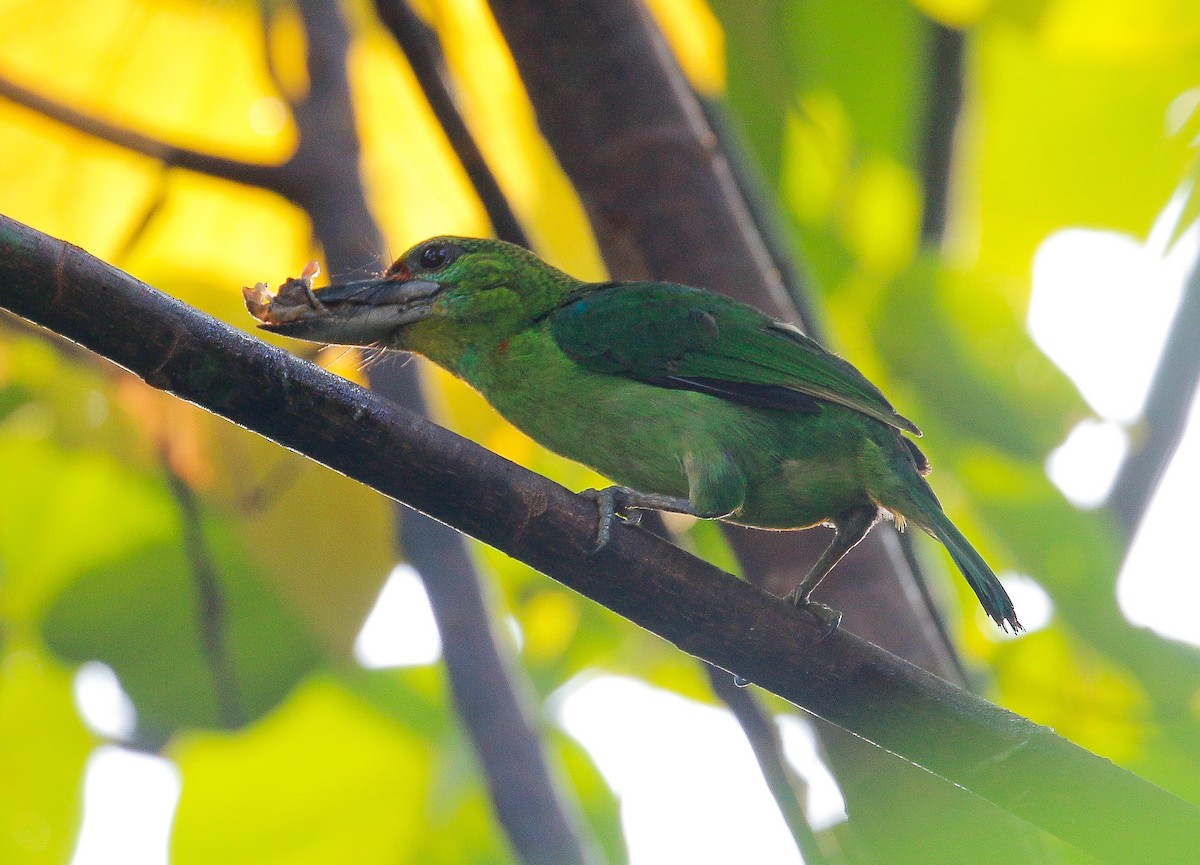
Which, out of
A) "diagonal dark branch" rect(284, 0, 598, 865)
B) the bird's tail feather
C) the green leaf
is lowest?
the green leaf

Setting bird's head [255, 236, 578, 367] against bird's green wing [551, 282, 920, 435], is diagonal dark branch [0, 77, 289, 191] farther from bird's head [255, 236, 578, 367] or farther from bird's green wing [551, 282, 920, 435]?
bird's green wing [551, 282, 920, 435]

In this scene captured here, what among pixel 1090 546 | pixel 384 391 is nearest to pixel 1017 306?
pixel 1090 546

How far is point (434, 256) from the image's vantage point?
3.66m

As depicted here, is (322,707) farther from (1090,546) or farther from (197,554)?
(1090,546)

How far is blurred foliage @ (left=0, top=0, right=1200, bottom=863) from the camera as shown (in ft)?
10.2

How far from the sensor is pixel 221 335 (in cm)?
194

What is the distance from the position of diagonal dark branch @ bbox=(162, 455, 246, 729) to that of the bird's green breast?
897 mm

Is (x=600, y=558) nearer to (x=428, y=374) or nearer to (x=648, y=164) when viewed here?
(x=648, y=164)

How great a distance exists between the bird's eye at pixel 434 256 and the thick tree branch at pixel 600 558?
5.13 ft

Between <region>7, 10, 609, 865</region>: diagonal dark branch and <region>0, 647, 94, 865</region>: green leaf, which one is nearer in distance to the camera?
<region>7, 10, 609, 865</region>: diagonal dark branch

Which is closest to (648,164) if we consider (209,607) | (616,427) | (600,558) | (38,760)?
(616,427)

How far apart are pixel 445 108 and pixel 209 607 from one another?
144 centimetres

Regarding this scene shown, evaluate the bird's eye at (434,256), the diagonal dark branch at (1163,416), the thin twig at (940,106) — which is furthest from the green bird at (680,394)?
the diagonal dark branch at (1163,416)

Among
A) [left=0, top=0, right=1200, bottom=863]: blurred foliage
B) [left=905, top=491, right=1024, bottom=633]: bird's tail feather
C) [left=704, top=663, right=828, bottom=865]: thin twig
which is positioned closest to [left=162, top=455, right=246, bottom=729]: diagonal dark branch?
[left=0, top=0, right=1200, bottom=863]: blurred foliage
